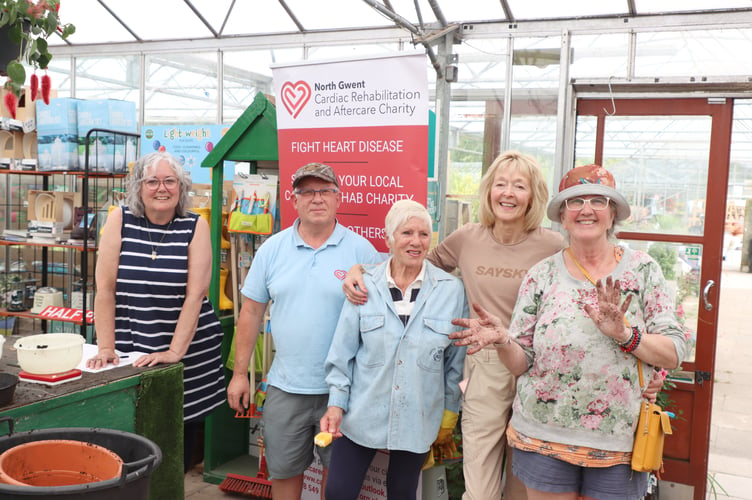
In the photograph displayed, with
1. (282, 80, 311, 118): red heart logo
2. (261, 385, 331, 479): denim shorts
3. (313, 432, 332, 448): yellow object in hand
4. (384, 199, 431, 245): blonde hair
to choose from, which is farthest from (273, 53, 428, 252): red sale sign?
(313, 432, 332, 448): yellow object in hand

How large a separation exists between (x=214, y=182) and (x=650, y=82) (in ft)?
8.00

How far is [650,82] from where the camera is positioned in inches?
145

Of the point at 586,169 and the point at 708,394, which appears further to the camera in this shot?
the point at 708,394

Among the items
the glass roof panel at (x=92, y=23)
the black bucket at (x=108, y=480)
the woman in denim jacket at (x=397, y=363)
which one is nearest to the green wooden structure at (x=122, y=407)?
the black bucket at (x=108, y=480)

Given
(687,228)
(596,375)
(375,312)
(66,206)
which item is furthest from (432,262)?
(66,206)

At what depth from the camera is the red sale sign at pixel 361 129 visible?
259 centimetres

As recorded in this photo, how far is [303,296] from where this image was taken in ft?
7.61

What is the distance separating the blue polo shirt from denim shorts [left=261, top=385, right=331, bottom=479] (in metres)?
0.05

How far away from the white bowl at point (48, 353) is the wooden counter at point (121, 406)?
0.05 m

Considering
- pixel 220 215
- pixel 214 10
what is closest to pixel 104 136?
pixel 214 10

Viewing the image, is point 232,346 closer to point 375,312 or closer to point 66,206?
point 375,312

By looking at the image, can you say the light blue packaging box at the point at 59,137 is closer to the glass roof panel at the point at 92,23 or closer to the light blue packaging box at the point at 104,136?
the light blue packaging box at the point at 104,136

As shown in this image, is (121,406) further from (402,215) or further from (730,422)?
(730,422)

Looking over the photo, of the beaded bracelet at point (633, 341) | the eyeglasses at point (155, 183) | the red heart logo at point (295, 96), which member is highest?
the red heart logo at point (295, 96)
